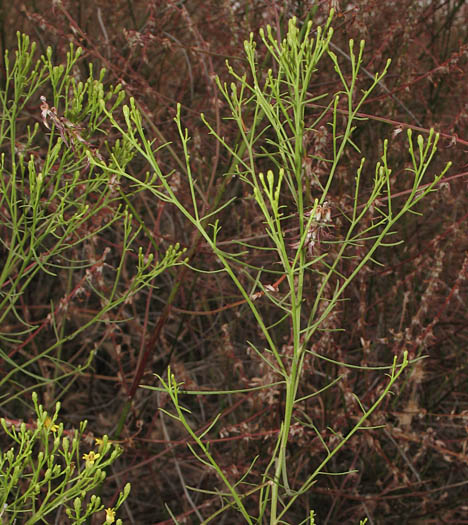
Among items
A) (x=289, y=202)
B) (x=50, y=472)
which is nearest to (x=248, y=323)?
(x=289, y=202)

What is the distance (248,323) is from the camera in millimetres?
2836

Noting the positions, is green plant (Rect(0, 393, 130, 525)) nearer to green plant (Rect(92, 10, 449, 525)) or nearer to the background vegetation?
green plant (Rect(92, 10, 449, 525))

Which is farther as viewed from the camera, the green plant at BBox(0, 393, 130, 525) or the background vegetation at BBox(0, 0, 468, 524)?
the background vegetation at BBox(0, 0, 468, 524)

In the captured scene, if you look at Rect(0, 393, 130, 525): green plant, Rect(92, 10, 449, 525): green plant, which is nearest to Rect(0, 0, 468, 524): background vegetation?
Rect(92, 10, 449, 525): green plant

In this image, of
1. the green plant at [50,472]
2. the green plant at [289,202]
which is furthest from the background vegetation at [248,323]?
the green plant at [50,472]

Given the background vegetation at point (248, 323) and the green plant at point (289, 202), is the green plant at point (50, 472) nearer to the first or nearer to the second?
the green plant at point (289, 202)

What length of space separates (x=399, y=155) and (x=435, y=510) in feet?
4.49

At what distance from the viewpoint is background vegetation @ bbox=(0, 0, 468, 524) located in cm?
226

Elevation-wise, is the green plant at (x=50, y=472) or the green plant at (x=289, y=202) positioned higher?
the green plant at (x=289, y=202)

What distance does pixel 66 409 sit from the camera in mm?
2812

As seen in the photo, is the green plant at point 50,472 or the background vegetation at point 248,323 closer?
the green plant at point 50,472

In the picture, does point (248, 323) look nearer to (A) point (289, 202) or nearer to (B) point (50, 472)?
(A) point (289, 202)

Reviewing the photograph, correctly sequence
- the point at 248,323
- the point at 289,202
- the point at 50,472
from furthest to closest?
1. the point at 248,323
2. the point at 289,202
3. the point at 50,472

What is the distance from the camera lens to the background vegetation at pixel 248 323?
7.40 feet
